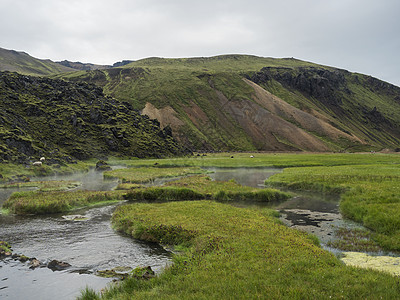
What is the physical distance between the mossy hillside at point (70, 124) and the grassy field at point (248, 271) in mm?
72803

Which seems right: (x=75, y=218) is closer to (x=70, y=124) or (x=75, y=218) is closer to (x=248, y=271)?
(x=248, y=271)

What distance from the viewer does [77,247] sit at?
75.5 ft

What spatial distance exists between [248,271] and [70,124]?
121 meters

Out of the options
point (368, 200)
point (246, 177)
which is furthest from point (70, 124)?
point (368, 200)

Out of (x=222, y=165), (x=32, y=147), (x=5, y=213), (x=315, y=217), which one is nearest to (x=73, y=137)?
(x=32, y=147)

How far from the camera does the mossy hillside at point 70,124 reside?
92.9m

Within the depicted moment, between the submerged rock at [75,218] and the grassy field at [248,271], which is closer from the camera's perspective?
the grassy field at [248,271]

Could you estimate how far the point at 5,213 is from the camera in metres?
34.1

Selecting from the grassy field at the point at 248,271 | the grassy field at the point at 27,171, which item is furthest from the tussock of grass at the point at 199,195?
the grassy field at the point at 27,171

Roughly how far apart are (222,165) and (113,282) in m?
79.7

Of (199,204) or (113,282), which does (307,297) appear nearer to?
(113,282)

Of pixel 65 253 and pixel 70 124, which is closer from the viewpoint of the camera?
pixel 65 253

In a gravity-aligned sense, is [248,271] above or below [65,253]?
above

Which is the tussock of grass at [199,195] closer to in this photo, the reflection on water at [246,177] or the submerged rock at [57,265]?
the reflection on water at [246,177]
